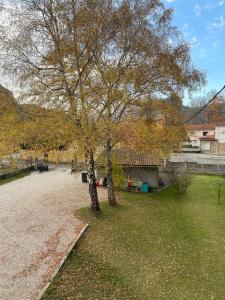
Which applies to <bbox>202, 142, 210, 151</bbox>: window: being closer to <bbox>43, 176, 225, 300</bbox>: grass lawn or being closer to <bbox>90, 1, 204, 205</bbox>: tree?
<bbox>43, 176, 225, 300</bbox>: grass lawn

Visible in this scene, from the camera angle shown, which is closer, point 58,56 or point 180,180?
point 58,56

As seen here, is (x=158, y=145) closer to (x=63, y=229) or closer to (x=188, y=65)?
(x=188, y=65)

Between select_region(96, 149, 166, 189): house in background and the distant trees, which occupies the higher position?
the distant trees

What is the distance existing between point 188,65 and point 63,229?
1033 centimetres

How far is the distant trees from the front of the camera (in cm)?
1233

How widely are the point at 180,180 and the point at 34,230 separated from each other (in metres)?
12.0

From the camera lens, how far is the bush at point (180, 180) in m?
20.4

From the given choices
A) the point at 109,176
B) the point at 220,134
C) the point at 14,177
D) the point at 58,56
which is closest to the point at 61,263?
the point at 109,176

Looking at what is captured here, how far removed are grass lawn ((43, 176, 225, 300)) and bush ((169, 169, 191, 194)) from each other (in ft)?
13.2

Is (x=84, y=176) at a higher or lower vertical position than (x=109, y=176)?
lower

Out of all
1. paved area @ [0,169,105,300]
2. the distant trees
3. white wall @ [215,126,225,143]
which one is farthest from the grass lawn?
white wall @ [215,126,225,143]

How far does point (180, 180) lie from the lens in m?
20.6

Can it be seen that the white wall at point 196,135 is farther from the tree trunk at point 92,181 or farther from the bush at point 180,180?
the tree trunk at point 92,181

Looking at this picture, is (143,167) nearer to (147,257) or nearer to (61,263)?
(147,257)
